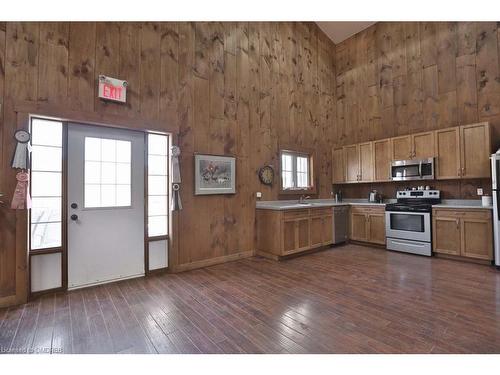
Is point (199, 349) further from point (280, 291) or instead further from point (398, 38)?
point (398, 38)

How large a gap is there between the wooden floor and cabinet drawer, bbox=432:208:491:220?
810mm

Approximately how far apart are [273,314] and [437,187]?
173 inches

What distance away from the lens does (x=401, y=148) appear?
500cm

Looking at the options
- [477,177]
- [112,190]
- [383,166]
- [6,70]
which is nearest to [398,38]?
[383,166]

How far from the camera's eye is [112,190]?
3.30 meters

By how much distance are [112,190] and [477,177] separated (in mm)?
5615

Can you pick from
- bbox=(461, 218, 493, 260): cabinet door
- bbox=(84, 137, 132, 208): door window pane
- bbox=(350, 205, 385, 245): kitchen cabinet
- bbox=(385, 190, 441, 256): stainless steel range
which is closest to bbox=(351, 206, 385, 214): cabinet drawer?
bbox=(350, 205, 385, 245): kitchen cabinet

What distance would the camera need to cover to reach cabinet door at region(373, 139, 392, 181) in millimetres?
5176

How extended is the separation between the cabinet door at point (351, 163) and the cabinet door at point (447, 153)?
151 centimetres

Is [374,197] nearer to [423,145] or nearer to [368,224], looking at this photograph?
[368,224]

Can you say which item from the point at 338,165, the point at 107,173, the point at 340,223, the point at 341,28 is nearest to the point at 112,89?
the point at 107,173

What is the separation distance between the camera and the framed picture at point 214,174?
3.92m

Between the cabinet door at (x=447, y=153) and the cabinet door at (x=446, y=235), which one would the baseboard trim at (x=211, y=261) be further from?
the cabinet door at (x=447, y=153)

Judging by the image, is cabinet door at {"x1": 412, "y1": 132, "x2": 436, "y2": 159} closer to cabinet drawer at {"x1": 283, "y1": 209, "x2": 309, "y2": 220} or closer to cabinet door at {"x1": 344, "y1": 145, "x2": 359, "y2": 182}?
cabinet door at {"x1": 344, "y1": 145, "x2": 359, "y2": 182}
